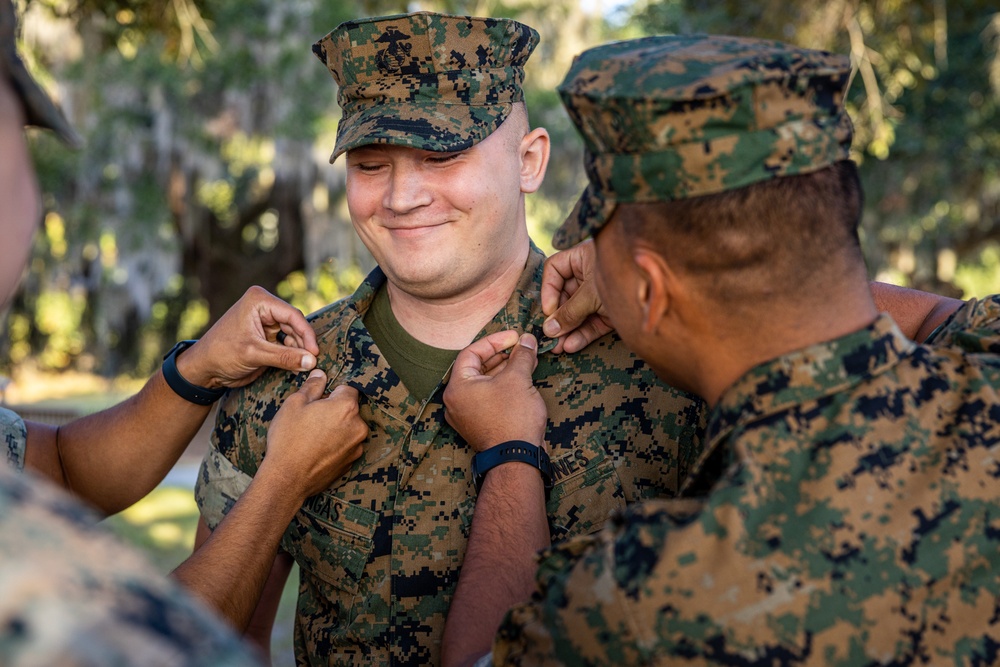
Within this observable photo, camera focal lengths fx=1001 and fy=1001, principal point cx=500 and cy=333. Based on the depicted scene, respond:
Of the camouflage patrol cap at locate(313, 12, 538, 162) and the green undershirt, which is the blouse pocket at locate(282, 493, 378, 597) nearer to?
the green undershirt

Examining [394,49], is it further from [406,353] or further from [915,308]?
[915,308]

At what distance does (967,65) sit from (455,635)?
13.3 meters

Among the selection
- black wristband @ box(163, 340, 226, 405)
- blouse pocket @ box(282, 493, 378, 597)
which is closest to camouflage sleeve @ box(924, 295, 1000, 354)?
blouse pocket @ box(282, 493, 378, 597)

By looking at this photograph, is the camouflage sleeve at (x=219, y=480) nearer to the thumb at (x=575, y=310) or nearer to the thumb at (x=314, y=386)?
the thumb at (x=314, y=386)

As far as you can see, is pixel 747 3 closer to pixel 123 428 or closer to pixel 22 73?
pixel 123 428

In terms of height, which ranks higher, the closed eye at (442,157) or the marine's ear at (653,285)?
the marine's ear at (653,285)

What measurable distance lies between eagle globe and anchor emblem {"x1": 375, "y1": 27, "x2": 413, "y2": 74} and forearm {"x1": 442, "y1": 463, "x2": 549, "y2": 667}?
4.13 ft

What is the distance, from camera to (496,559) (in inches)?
93.3

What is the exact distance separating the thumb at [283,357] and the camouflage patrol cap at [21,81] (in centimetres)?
133

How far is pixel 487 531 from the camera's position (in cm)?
241

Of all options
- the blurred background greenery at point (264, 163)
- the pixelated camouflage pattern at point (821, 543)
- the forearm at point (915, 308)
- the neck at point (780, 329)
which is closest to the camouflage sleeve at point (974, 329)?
the forearm at point (915, 308)

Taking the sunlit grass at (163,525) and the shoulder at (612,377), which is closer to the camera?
the shoulder at (612,377)

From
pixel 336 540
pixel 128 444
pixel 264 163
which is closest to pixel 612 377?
pixel 336 540

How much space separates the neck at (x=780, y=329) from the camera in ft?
6.01
